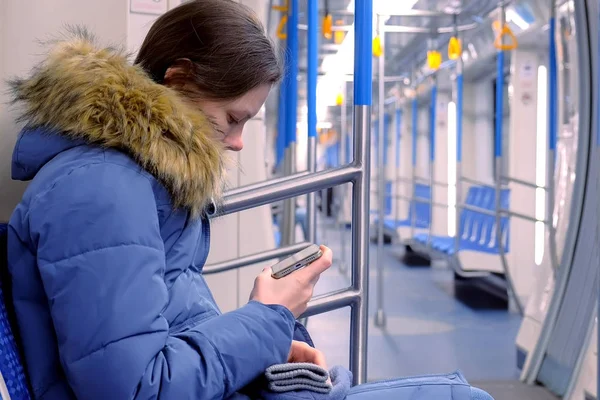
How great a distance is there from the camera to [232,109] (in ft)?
3.78

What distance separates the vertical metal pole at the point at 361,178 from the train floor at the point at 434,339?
198cm

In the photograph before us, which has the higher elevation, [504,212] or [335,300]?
[335,300]

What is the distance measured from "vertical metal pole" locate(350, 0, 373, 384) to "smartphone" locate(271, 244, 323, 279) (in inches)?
10.3

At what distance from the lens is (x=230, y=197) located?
4.82ft

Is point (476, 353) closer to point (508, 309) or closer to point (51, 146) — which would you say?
point (508, 309)

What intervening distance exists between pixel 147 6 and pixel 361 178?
75cm

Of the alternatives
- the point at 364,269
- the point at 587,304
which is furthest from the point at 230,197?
the point at 587,304

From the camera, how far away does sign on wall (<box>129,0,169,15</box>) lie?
1.69m

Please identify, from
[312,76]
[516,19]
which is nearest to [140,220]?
[312,76]

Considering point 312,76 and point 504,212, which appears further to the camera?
point 504,212

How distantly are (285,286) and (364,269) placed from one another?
373mm

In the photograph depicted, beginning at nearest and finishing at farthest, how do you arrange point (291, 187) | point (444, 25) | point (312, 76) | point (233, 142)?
point (233, 142), point (291, 187), point (312, 76), point (444, 25)

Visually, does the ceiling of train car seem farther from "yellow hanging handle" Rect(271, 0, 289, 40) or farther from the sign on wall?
the sign on wall

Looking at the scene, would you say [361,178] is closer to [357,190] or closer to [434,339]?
[357,190]
